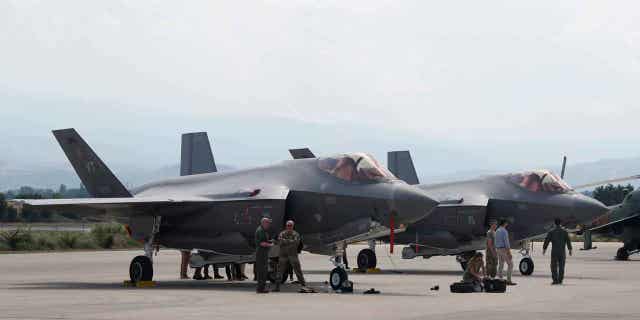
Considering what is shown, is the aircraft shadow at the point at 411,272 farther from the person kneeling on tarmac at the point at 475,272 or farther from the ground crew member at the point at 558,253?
the person kneeling on tarmac at the point at 475,272

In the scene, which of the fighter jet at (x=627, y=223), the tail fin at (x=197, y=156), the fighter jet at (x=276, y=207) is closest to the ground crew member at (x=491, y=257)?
the fighter jet at (x=276, y=207)

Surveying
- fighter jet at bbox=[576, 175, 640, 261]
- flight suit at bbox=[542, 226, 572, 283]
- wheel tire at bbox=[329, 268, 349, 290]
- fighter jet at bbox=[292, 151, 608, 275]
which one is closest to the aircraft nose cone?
wheel tire at bbox=[329, 268, 349, 290]

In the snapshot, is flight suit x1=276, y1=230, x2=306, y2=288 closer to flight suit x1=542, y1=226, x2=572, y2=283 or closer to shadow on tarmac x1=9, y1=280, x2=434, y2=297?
shadow on tarmac x1=9, y1=280, x2=434, y2=297

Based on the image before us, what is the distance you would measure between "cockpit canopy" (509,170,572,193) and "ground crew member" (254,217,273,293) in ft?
39.8

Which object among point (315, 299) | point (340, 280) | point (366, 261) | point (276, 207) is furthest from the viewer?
point (366, 261)

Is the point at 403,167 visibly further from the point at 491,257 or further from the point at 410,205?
the point at 410,205

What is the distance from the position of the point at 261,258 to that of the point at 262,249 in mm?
242

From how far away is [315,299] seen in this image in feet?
63.1

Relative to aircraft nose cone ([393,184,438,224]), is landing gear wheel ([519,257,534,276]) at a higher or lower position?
lower

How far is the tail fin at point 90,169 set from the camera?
27.0 m

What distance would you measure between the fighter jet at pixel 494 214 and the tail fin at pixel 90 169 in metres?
8.38

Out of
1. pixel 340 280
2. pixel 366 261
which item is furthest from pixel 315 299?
pixel 366 261

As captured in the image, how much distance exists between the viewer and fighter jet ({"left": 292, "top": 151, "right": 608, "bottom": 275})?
31312 mm

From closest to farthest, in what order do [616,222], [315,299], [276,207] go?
[315,299]
[276,207]
[616,222]
